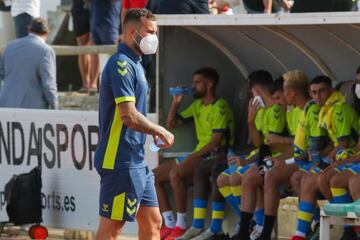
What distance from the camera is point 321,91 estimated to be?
10.5 metres

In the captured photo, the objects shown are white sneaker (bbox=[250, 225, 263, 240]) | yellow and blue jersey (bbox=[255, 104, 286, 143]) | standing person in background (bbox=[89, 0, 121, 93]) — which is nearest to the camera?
white sneaker (bbox=[250, 225, 263, 240])

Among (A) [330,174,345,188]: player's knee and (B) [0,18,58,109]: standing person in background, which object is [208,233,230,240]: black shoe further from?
(B) [0,18,58,109]: standing person in background

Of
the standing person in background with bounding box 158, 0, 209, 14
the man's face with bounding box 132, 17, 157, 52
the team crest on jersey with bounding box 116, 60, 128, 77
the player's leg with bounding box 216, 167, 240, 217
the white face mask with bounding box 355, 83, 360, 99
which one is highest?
the standing person in background with bounding box 158, 0, 209, 14

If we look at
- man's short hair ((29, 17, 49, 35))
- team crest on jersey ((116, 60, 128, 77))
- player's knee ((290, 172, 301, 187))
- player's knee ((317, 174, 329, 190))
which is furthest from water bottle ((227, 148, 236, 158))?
team crest on jersey ((116, 60, 128, 77))

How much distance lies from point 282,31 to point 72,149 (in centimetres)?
235

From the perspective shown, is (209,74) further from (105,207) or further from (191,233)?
(105,207)

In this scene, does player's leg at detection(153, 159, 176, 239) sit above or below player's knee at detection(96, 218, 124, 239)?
below

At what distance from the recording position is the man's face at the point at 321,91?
411 inches

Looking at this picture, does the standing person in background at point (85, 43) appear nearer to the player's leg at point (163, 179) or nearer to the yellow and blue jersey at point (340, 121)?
the player's leg at point (163, 179)

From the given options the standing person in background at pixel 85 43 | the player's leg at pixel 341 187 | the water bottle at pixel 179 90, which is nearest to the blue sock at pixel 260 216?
the player's leg at pixel 341 187

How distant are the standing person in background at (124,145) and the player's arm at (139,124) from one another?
0.02 metres

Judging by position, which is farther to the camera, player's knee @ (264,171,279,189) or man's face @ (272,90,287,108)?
Result: man's face @ (272,90,287,108)

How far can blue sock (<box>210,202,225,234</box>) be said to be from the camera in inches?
446

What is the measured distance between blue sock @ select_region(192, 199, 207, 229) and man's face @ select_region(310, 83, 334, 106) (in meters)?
1.59
